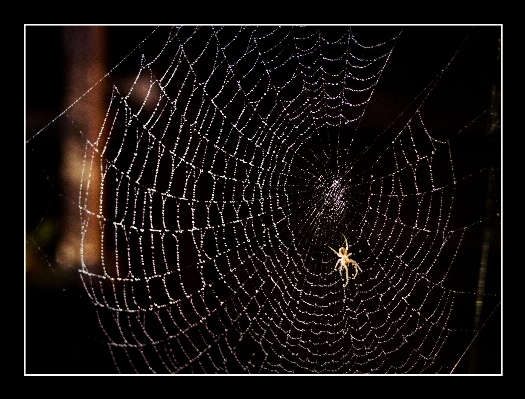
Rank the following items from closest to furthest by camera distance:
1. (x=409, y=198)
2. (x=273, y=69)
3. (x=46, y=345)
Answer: (x=46, y=345)
(x=273, y=69)
(x=409, y=198)

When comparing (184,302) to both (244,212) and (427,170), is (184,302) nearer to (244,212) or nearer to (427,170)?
(244,212)

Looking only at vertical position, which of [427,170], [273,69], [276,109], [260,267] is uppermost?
[273,69]

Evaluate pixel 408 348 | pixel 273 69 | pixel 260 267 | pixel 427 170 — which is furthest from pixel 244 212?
pixel 408 348

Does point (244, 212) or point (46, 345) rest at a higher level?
point (244, 212)
